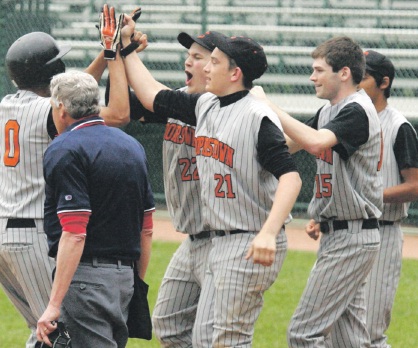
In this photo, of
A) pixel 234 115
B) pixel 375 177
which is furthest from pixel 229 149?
pixel 375 177

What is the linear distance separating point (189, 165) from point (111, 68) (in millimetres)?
758

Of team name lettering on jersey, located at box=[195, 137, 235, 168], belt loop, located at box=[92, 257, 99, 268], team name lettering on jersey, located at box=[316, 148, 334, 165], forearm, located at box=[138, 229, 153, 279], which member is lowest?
forearm, located at box=[138, 229, 153, 279]

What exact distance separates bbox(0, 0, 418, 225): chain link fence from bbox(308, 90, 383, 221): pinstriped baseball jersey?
6678 mm

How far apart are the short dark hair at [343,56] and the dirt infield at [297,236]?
5.75m

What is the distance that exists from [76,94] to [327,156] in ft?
5.30

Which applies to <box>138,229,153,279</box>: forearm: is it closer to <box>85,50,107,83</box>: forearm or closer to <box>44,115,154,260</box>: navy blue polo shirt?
<box>44,115,154,260</box>: navy blue polo shirt

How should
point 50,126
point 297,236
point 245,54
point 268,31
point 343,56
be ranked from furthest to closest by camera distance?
point 268,31
point 297,236
point 343,56
point 50,126
point 245,54

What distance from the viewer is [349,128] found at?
552 centimetres

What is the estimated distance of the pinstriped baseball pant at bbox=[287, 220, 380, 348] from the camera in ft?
18.7

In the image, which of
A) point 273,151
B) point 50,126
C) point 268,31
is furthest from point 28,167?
point 268,31

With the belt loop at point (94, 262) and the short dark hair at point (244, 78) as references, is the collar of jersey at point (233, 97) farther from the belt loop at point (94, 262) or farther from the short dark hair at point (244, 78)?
the belt loop at point (94, 262)

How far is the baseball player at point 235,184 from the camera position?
5113mm

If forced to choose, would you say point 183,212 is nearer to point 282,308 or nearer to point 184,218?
point 184,218

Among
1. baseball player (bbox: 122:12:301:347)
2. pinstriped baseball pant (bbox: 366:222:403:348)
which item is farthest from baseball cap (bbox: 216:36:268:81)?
pinstriped baseball pant (bbox: 366:222:403:348)
